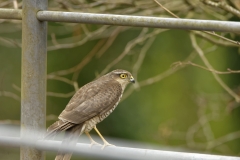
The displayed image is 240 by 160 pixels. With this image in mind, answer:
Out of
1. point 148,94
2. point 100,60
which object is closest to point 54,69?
point 100,60

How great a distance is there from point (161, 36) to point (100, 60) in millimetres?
1231

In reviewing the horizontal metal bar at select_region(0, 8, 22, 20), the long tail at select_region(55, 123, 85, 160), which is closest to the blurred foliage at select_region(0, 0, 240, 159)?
the long tail at select_region(55, 123, 85, 160)

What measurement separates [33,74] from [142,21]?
44 cm

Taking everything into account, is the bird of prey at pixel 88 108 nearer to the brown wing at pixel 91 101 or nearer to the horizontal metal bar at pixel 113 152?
the brown wing at pixel 91 101

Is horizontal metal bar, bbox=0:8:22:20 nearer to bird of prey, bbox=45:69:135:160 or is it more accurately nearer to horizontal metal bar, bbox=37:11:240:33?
horizontal metal bar, bbox=37:11:240:33

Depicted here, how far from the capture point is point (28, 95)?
75.8 inches

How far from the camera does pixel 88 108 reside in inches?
122

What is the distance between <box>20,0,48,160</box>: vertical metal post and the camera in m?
1.91

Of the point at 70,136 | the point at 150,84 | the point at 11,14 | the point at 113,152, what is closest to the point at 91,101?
the point at 70,136

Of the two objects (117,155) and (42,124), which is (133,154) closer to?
(117,155)

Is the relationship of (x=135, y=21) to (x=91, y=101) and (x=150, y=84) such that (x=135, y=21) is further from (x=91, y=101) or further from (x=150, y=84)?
(x=150, y=84)

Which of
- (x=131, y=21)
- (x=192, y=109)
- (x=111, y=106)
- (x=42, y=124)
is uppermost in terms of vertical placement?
(x=131, y=21)

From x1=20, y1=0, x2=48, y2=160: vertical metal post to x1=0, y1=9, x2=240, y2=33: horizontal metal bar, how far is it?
41mm

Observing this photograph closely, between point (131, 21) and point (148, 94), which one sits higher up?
point (131, 21)
